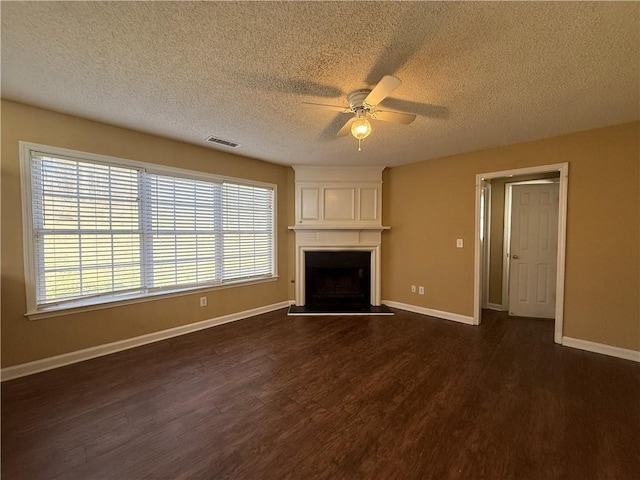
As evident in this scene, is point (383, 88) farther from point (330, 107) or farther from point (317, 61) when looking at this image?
point (330, 107)

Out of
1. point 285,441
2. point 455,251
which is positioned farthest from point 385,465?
point 455,251

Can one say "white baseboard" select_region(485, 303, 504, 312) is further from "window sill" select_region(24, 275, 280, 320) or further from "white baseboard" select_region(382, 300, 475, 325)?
"window sill" select_region(24, 275, 280, 320)

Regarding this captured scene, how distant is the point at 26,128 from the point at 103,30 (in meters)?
1.64

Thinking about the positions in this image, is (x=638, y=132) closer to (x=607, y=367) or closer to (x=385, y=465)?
(x=607, y=367)

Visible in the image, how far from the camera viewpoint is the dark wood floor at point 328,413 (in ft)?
4.62

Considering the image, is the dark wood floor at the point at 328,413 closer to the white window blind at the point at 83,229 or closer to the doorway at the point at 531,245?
A: the white window blind at the point at 83,229

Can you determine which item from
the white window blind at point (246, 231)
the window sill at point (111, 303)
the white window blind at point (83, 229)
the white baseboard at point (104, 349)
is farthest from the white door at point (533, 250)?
the white window blind at point (83, 229)

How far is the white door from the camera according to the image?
3.68 metres

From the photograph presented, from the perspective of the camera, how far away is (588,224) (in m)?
2.77

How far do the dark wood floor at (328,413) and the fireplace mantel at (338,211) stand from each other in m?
1.83

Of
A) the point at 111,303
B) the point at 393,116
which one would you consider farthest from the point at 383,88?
the point at 111,303

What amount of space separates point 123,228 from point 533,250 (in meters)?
5.57

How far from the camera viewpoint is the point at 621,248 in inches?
103

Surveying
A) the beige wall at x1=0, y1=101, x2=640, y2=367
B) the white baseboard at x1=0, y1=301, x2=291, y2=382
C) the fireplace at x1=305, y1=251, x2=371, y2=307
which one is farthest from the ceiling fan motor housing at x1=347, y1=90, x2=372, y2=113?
the white baseboard at x1=0, y1=301, x2=291, y2=382
